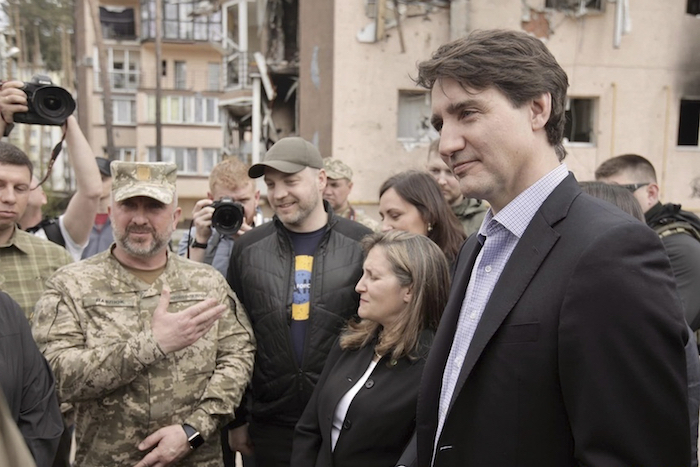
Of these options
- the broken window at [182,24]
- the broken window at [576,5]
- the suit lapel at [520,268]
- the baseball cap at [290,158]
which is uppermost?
the broken window at [182,24]

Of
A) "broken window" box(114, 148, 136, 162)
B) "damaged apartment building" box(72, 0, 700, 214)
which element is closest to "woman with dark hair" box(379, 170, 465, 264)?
"damaged apartment building" box(72, 0, 700, 214)

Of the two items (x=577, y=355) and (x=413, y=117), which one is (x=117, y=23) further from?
(x=577, y=355)

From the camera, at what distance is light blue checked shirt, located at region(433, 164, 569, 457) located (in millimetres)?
1527

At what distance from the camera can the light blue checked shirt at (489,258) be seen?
1527mm

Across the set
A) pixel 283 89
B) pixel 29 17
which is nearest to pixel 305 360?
pixel 283 89

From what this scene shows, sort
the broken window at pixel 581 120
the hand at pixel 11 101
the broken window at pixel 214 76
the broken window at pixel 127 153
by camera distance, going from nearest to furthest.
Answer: the hand at pixel 11 101 → the broken window at pixel 581 120 → the broken window at pixel 127 153 → the broken window at pixel 214 76

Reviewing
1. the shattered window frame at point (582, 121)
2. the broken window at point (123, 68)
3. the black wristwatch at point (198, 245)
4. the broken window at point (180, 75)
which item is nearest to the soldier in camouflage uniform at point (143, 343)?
the black wristwatch at point (198, 245)

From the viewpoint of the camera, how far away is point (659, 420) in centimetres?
128

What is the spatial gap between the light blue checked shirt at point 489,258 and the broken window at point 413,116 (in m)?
12.1

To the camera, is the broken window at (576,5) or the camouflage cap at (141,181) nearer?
the camouflage cap at (141,181)

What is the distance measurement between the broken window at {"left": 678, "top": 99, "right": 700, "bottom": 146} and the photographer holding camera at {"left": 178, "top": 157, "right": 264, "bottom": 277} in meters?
13.4

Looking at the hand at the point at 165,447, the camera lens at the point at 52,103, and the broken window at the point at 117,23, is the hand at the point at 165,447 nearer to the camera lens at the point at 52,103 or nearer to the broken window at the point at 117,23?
the camera lens at the point at 52,103

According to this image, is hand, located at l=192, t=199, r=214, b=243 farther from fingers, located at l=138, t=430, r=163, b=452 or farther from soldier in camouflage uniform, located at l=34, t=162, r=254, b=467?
fingers, located at l=138, t=430, r=163, b=452

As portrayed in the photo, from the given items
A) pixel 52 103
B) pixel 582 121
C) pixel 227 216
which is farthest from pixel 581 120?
pixel 52 103
